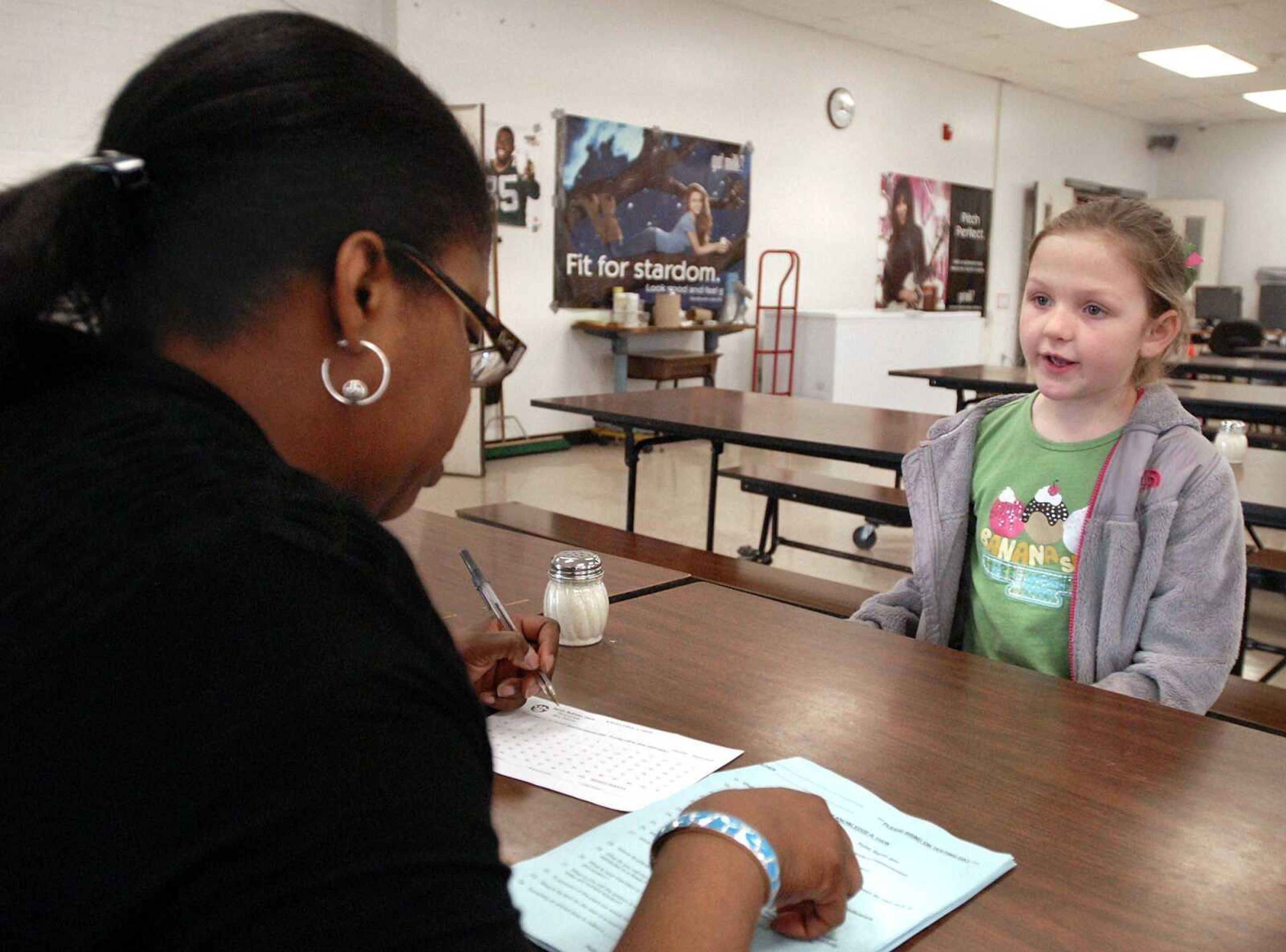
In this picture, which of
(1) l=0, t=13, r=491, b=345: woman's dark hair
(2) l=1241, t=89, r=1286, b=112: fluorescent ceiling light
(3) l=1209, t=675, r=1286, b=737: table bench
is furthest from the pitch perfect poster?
(1) l=0, t=13, r=491, b=345: woman's dark hair

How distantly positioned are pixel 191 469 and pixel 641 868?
517mm

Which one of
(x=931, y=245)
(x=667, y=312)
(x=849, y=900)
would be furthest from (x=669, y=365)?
(x=849, y=900)

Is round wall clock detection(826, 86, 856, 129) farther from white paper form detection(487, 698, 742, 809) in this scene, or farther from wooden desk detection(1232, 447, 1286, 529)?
white paper form detection(487, 698, 742, 809)

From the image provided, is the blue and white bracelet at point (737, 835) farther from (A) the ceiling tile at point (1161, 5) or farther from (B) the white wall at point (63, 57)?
(A) the ceiling tile at point (1161, 5)

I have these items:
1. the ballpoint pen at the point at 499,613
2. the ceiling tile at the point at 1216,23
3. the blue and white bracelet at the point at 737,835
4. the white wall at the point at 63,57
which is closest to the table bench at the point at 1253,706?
the ballpoint pen at the point at 499,613

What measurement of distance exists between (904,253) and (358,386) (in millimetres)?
9582

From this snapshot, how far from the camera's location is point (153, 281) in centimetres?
59

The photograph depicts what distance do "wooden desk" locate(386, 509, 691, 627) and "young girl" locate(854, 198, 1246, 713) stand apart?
0.38m

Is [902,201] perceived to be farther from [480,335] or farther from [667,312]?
[480,335]

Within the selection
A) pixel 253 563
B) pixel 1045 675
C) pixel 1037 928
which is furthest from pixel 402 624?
pixel 1045 675

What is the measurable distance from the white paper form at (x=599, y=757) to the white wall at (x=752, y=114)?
543 centimetres

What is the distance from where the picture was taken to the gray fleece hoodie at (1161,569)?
146 cm

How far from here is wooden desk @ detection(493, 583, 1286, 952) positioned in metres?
0.81

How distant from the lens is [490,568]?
1729 millimetres
